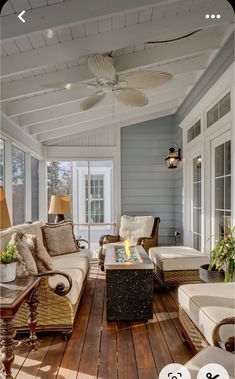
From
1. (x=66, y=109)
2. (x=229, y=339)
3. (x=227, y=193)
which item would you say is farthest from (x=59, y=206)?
(x=229, y=339)

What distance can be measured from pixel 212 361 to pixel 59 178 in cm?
547

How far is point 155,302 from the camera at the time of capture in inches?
140

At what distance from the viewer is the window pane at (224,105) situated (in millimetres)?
3463

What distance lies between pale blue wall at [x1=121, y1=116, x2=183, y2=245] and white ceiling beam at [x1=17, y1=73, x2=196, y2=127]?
5.26ft

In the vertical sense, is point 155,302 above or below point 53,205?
below

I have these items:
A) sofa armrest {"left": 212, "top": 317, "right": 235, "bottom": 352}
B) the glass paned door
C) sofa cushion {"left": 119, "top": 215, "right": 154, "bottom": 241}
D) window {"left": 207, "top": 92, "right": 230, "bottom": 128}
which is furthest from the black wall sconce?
sofa armrest {"left": 212, "top": 317, "right": 235, "bottom": 352}

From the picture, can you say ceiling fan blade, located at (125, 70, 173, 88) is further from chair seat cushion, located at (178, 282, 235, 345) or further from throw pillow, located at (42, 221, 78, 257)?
throw pillow, located at (42, 221, 78, 257)

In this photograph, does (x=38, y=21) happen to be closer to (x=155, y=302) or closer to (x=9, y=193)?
(x=9, y=193)

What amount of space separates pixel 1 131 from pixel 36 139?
2.01m

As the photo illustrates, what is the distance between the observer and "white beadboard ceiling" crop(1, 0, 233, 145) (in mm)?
2236

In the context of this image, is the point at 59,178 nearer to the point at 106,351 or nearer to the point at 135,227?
the point at 135,227

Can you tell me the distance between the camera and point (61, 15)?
7.50 ft

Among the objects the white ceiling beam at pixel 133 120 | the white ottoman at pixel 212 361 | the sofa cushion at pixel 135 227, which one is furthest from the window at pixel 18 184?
the white ottoman at pixel 212 361

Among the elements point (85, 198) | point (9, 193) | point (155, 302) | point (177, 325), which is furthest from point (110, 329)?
point (85, 198)
